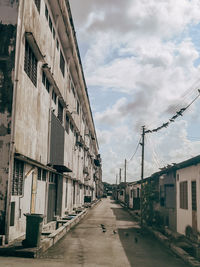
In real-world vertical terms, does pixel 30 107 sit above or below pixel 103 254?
above

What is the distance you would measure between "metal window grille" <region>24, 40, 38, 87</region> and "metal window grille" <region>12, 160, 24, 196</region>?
3725 millimetres

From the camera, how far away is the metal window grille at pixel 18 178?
37.7 ft

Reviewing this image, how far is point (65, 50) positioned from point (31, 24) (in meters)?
9.89

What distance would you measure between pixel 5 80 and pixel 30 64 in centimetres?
266

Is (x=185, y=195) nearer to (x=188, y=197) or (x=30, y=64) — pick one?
(x=188, y=197)

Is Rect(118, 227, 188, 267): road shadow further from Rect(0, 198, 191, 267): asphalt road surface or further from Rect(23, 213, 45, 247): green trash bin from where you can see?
Rect(23, 213, 45, 247): green trash bin

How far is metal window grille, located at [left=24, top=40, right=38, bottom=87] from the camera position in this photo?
1275 centimetres

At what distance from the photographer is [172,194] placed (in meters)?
19.0

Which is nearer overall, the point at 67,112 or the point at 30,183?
the point at 30,183

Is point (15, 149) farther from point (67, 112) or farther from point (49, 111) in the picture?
point (67, 112)

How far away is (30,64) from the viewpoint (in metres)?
13.3

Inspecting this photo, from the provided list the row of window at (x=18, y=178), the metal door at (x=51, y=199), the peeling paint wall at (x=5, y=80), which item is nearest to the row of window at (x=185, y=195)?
the row of window at (x=18, y=178)

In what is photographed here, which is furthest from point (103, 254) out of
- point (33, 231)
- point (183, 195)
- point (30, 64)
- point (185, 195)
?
point (30, 64)

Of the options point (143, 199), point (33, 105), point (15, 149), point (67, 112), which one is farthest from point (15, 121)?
point (143, 199)
